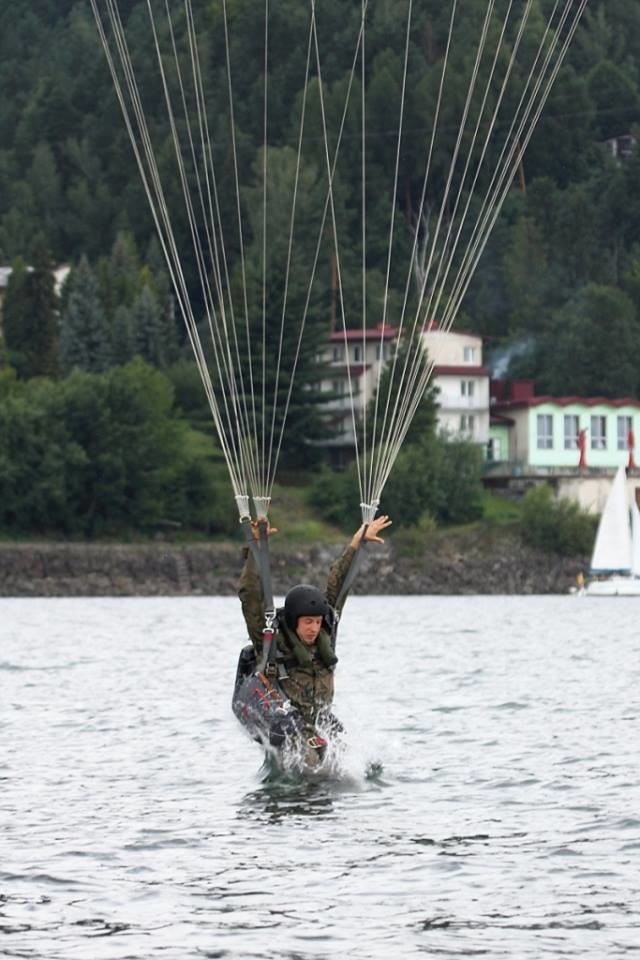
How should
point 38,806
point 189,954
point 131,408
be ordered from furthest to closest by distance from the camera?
point 131,408, point 38,806, point 189,954

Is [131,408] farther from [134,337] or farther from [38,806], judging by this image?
[38,806]

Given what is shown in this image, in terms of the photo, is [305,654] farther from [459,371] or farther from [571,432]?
[459,371]

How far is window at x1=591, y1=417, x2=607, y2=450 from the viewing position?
14375 centimetres

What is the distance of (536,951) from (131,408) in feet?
355

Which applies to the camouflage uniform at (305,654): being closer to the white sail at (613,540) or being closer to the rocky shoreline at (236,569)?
the rocky shoreline at (236,569)

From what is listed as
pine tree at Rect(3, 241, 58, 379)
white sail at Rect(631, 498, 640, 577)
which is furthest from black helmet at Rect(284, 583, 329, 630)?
pine tree at Rect(3, 241, 58, 379)

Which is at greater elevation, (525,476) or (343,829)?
(525,476)

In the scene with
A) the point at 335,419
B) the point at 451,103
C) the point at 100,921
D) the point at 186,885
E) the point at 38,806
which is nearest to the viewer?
the point at 100,921

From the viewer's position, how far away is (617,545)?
120 meters

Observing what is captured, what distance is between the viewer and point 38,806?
2319cm

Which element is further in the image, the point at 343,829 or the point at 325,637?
the point at 325,637

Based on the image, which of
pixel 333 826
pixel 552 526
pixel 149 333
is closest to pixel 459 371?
pixel 552 526

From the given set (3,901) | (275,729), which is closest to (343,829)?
(275,729)

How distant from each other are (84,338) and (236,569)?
37422 mm
